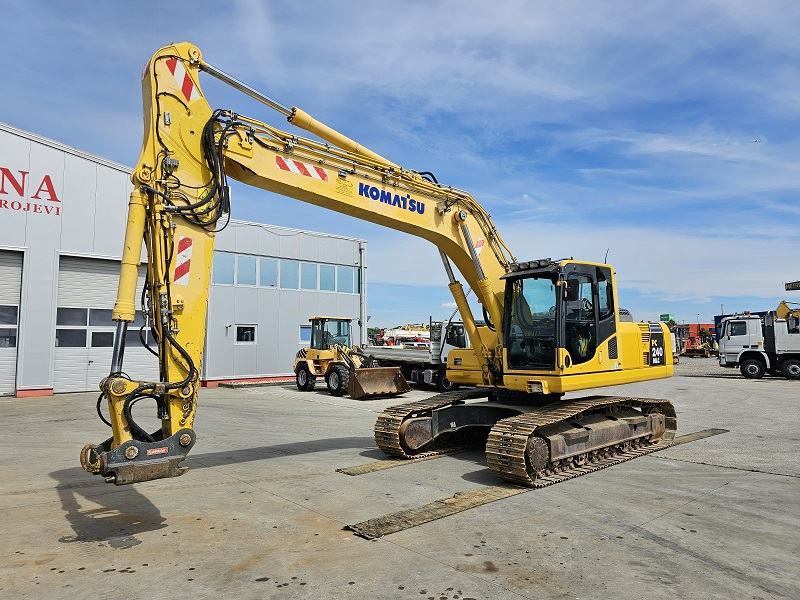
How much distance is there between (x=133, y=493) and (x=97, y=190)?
53.5 feet

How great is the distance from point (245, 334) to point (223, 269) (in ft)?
9.79

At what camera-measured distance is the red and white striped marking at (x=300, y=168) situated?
22.7 feet

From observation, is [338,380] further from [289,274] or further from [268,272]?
[289,274]

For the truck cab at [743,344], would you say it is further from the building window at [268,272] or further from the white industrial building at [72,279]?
the white industrial building at [72,279]

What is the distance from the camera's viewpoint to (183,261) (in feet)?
19.5

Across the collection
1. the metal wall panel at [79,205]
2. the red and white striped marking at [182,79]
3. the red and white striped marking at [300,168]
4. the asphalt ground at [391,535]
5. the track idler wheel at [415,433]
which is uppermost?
the metal wall panel at [79,205]

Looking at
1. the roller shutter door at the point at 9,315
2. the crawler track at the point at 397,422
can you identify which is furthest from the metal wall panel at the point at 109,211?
the crawler track at the point at 397,422

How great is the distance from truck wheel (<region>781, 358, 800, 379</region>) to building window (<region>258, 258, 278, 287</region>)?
23394mm

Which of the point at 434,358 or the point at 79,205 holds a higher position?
the point at 79,205

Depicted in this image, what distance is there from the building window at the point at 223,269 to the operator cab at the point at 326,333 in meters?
4.61

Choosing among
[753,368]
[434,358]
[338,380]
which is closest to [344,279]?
[434,358]

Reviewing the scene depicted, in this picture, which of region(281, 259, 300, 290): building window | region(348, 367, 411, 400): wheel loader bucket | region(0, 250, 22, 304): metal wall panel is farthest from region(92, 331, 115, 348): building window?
region(348, 367, 411, 400): wheel loader bucket

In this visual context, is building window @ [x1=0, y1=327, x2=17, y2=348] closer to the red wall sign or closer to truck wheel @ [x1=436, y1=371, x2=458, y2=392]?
the red wall sign

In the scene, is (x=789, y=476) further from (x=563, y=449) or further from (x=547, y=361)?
(x=547, y=361)
